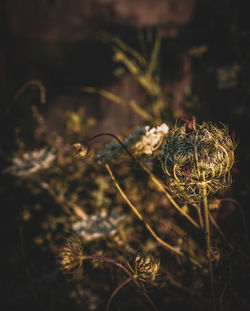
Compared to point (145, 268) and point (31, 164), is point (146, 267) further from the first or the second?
point (31, 164)

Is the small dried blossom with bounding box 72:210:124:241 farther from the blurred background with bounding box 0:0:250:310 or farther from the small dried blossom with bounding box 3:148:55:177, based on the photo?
the blurred background with bounding box 0:0:250:310

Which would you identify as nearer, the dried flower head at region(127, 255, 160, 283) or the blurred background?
the dried flower head at region(127, 255, 160, 283)

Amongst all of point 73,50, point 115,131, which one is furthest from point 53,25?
point 115,131

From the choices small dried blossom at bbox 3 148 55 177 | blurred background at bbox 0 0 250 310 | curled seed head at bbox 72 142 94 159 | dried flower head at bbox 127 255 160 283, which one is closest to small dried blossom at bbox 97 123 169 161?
curled seed head at bbox 72 142 94 159

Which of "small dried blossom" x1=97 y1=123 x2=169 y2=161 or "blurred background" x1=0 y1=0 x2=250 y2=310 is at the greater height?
"blurred background" x1=0 y1=0 x2=250 y2=310

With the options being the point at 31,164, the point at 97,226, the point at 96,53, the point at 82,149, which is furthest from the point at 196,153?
the point at 96,53

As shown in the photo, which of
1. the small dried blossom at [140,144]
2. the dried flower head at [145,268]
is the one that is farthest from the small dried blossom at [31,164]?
the dried flower head at [145,268]
